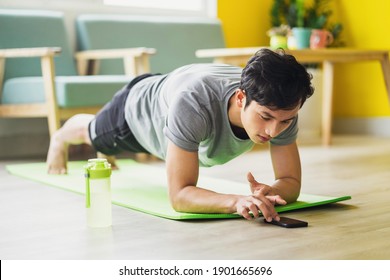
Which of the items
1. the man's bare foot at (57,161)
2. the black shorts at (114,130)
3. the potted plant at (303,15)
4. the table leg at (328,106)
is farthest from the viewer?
the potted plant at (303,15)

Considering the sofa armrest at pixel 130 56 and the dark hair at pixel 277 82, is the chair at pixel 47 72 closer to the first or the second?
the sofa armrest at pixel 130 56

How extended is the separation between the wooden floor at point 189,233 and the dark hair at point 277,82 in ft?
1.11

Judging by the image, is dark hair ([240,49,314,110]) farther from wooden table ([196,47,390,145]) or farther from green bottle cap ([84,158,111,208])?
wooden table ([196,47,390,145])

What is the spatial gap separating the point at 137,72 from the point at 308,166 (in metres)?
1.07

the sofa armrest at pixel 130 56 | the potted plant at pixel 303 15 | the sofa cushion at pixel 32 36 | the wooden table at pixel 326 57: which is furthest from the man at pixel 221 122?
the potted plant at pixel 303 15

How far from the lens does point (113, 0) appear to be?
179 inches

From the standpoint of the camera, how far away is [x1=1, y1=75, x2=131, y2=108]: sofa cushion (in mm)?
3344

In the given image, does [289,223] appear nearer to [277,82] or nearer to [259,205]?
[259,205]

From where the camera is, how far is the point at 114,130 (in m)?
2.51

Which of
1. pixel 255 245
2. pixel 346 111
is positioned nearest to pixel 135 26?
pixel 346 111

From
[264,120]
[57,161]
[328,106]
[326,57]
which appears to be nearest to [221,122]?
[264,120]

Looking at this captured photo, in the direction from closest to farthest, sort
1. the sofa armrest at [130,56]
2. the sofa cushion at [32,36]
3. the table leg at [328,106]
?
the sofa armrest at [130,56] → the sofa cushion at [32,36] → the table leg at [328,106]

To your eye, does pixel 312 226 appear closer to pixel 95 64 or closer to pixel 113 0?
pixel 95 64

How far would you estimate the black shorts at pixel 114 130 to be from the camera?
8.15ft
